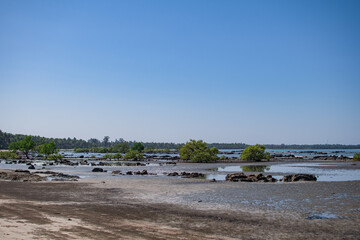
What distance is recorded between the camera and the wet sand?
1144 centimetres

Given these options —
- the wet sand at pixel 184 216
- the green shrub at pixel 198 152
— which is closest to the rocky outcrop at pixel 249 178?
the wet sand at pixel 184 216

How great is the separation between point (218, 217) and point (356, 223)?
6017mm

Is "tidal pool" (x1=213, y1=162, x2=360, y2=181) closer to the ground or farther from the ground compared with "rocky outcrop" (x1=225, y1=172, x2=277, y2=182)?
closer to the ground

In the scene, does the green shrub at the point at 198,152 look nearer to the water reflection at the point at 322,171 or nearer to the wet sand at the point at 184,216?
the water reflection at the point at 322,171

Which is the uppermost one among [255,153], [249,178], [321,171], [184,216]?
[255,153]

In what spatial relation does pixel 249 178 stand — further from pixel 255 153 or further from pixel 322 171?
pixel 255 153

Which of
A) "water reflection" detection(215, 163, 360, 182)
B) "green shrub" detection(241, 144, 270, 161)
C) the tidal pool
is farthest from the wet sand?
"green shrub" detection(241, 144, 270, 161)

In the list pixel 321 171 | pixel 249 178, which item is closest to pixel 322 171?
pixel 321 171

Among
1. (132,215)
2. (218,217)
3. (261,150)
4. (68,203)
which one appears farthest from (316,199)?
(261,150)

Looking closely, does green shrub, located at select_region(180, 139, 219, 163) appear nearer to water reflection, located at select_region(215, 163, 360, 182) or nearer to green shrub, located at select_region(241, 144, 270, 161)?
green shrub, located at select_region(241, 144, 270, 161)

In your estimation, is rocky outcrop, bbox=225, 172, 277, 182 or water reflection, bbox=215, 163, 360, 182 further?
water reflection, bbox=215, 163, 360, 182

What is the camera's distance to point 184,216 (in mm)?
15297

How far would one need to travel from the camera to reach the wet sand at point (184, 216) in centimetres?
1144

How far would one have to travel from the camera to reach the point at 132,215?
50.2 feet
